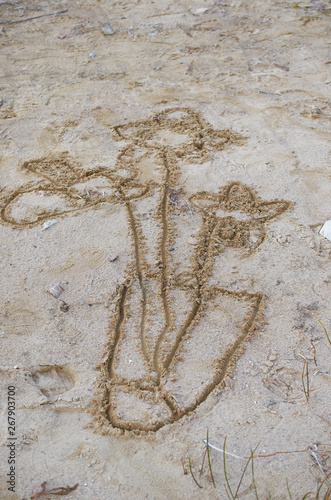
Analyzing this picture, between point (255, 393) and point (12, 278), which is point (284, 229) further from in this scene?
point (12, 278)

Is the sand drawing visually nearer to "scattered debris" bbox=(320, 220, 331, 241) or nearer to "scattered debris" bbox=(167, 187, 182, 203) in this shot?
"scattered debris" bbox=(167, 187, 182, 203)

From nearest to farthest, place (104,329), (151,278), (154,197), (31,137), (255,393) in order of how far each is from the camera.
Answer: (255,393)
(104,329)
(151,278)
(154,197)
(31,137)

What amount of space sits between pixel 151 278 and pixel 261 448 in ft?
4.02

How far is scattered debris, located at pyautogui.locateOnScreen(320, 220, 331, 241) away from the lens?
9.64ft

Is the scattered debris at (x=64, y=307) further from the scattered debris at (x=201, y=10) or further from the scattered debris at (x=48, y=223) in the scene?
the scattered debris at (x=201, y=10)

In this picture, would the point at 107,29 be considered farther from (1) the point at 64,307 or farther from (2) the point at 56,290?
(1) the point at 64,307

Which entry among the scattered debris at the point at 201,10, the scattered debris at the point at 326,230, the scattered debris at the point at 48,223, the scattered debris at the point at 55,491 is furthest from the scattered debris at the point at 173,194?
the scattered debris at the point at 201,10

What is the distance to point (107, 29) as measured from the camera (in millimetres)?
5727

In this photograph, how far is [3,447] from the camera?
6.48 feet

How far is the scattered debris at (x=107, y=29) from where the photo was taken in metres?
5.66

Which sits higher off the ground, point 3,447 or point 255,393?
point 3,447

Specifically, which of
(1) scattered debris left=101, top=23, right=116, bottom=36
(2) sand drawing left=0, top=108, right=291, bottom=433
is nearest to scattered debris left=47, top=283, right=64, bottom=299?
(2) sand drawing left=0, top=108, right=291, bottom=433

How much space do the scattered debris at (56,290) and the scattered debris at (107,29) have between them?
431cm

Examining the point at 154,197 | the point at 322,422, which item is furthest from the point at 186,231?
the point at 322,422
